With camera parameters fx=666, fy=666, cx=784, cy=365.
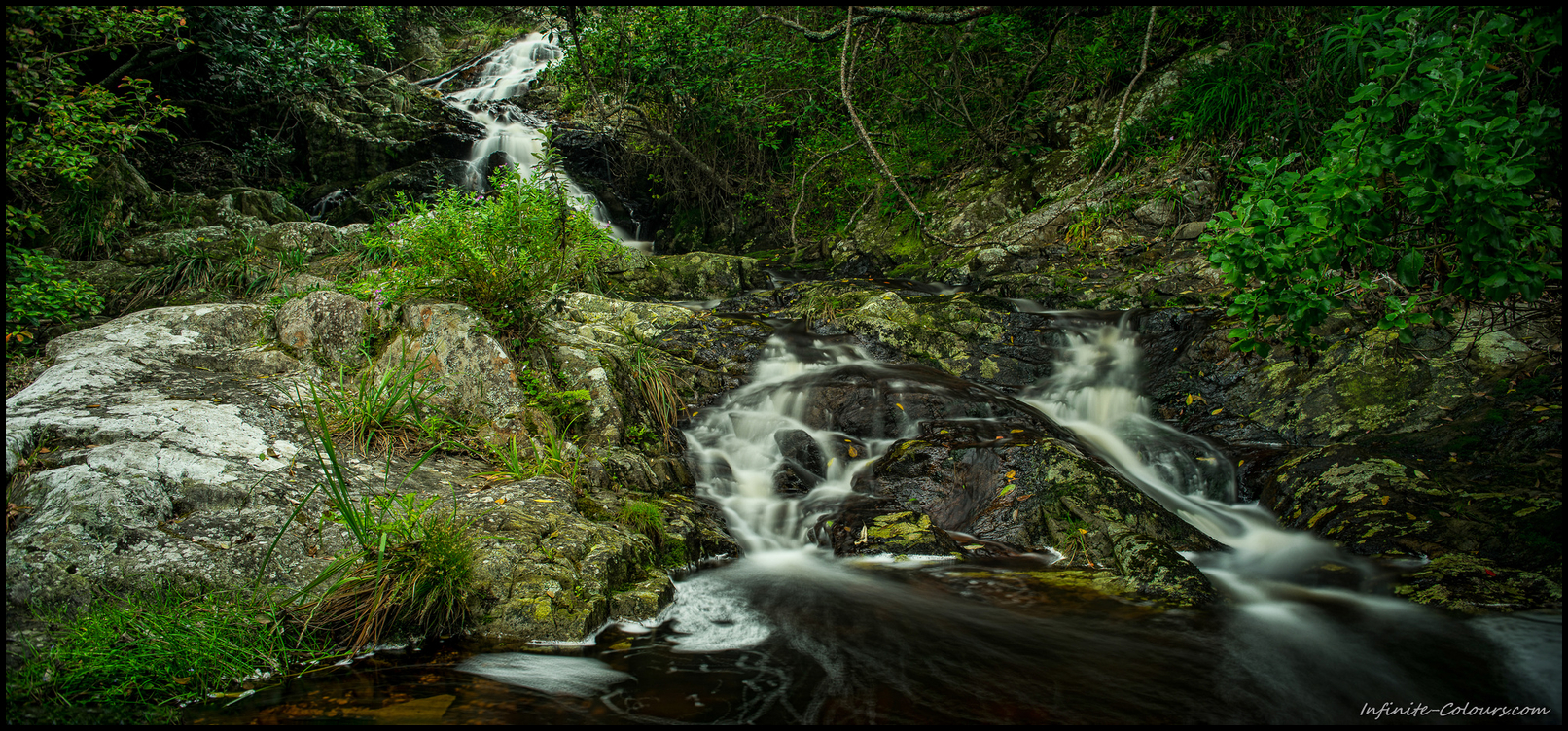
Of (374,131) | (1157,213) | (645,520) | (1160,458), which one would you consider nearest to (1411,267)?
(1160,458)

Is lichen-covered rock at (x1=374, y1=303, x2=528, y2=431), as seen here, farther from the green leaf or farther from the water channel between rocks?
the green leaf

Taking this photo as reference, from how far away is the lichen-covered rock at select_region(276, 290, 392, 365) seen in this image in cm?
489

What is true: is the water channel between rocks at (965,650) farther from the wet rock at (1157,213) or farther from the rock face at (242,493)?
the wet rock at (1157,213)

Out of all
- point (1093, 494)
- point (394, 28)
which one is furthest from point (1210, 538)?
point (394, 28)

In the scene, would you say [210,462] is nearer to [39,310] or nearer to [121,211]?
[39,310]

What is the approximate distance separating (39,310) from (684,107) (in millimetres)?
8901

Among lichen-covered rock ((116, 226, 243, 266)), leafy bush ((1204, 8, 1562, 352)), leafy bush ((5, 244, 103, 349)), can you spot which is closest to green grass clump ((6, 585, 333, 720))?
leafy bush ((5, 244, 103, 349))

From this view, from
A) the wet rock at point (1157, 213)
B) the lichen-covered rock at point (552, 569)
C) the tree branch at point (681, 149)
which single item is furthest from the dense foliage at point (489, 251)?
the wet rock at point (1157, 213)

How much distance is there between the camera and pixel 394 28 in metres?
16.8

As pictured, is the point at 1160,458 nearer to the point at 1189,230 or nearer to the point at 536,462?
the point at 1189,230

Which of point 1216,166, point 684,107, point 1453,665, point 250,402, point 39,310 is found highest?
point 684,107

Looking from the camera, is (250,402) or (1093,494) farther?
(1093,494)

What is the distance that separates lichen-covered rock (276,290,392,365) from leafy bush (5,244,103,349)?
5.69ft

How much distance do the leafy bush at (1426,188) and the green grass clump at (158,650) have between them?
454cm
